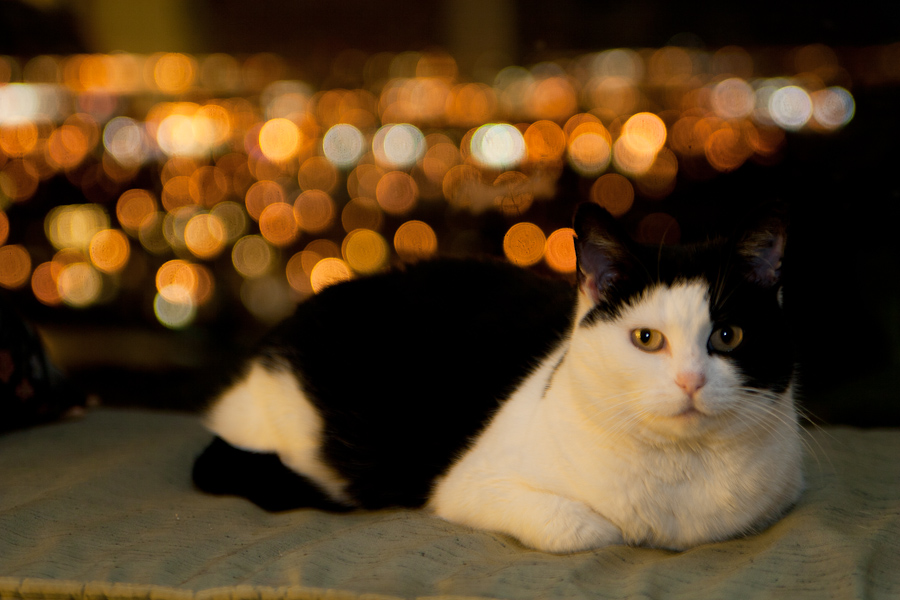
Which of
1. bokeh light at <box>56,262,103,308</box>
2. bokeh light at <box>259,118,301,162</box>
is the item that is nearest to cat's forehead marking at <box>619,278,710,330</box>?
bokeh light at <box>259,118,301,162</box>

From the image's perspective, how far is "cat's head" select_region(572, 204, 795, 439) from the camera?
2.54 ft

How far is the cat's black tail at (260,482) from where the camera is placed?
1057 millimetres

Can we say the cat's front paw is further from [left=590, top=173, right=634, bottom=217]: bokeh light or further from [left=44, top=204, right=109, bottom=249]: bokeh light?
[left=44, top=204, right=109, bottom=249]: bokeh light

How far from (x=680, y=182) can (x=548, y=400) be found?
140 centimetres

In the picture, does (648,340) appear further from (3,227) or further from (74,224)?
(3,227)

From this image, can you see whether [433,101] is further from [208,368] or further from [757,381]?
[757,381]

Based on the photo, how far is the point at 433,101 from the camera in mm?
2342

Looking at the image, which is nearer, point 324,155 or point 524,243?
point 524,243

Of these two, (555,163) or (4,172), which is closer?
(555,163)

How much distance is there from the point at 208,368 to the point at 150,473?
1361 millimetres

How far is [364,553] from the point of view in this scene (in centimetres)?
83

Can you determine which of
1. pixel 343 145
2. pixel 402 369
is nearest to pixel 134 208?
pixel 343 145

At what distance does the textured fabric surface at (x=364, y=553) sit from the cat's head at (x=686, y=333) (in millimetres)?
159

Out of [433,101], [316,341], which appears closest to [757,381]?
[316,341]
